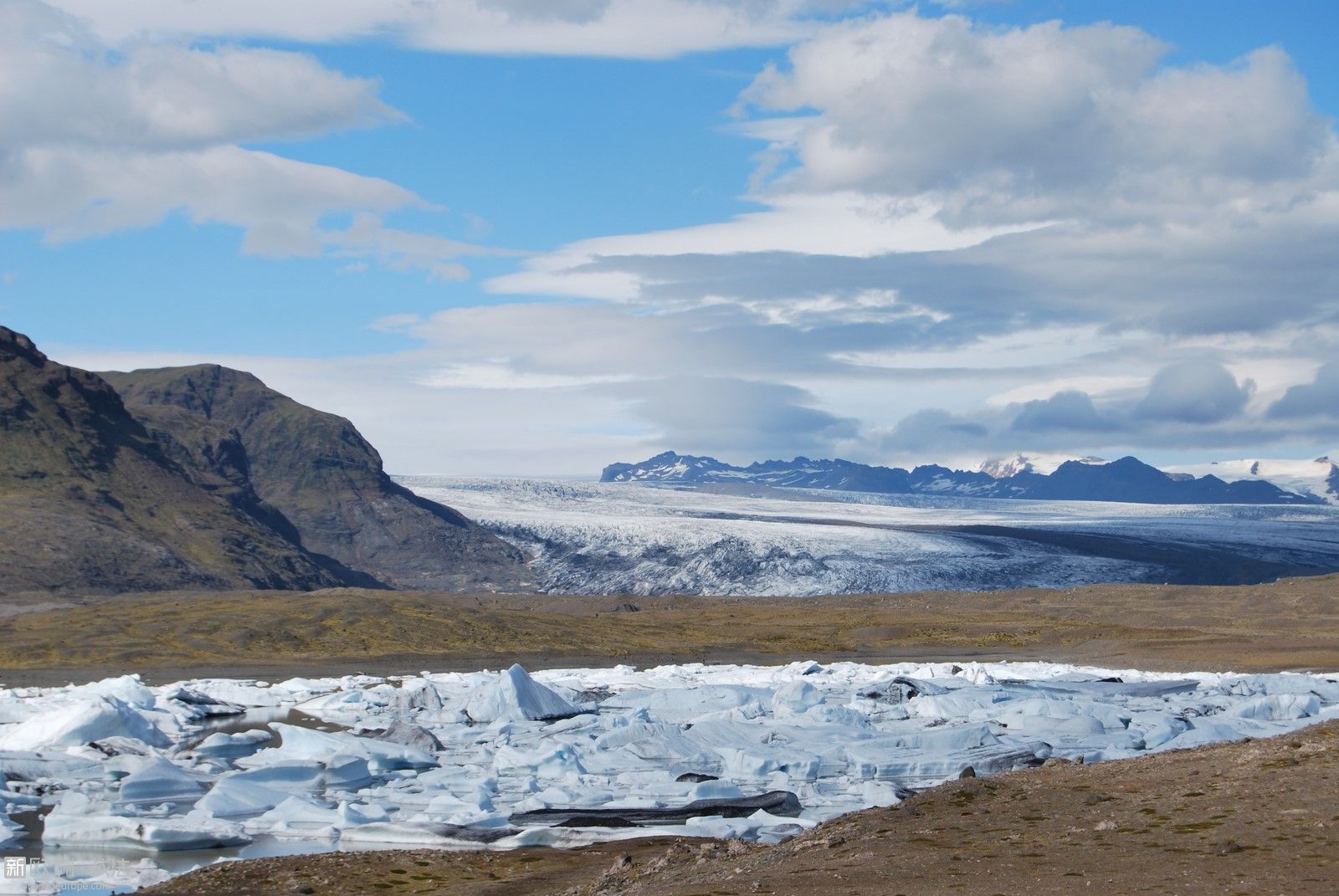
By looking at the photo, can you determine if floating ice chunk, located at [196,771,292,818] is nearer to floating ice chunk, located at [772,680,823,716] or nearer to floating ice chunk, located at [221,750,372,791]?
floating ice chunk, located at [221,750,372,791]

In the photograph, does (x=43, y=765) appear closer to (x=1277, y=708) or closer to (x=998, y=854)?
(x=998, y=854)

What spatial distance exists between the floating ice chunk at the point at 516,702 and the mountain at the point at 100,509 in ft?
139

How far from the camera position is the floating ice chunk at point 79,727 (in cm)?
2298

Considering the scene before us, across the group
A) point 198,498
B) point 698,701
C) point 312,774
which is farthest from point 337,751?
point 198,498

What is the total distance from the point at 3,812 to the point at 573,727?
1138cm

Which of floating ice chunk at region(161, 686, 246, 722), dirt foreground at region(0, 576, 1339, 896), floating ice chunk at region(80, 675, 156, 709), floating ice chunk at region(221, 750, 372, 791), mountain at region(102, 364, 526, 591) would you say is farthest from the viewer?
mountain at region(102, 364, 526, 591)

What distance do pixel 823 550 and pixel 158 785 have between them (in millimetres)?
74055

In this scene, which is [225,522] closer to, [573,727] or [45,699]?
[45,699]

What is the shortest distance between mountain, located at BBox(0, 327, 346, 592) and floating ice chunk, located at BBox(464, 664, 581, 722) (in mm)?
42351

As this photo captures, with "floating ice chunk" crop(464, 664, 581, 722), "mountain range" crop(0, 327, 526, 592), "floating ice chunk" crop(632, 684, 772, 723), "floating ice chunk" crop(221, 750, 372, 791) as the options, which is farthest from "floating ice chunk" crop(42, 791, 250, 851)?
"mountain range" crop(0, 327, 526, 592)

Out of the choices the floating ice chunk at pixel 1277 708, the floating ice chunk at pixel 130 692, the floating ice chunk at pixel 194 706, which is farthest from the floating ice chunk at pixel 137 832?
the floating ice chunk at pixel 1277 708

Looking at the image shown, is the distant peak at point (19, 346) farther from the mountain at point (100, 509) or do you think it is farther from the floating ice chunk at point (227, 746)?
the floating ice chunk at point (227, 746)

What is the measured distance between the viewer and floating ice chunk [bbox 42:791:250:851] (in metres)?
15.5

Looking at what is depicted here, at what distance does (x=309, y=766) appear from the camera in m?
20.3
